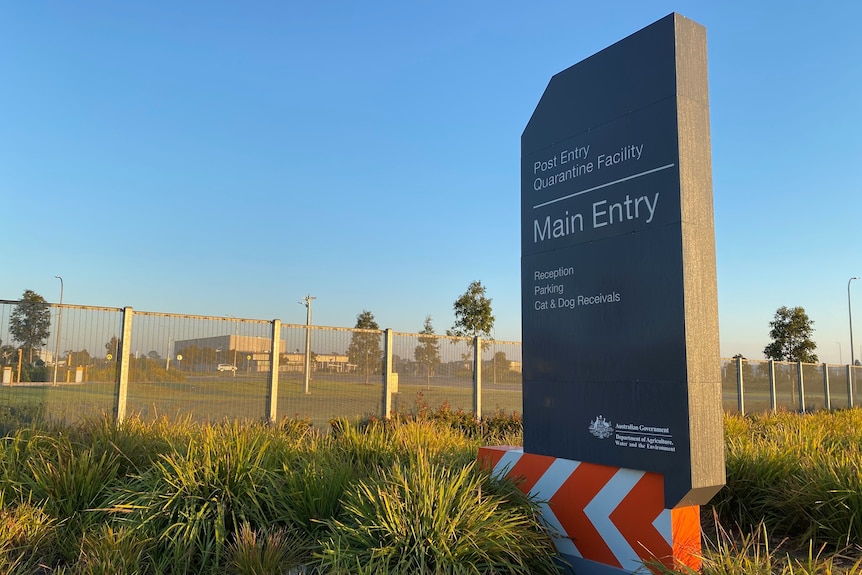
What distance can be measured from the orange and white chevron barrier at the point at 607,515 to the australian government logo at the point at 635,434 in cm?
19

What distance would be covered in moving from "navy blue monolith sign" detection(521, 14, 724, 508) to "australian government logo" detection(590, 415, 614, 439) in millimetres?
11

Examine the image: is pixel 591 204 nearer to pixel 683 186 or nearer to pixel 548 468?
pixel 683 186

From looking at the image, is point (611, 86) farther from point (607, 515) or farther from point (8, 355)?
point (8, 355)

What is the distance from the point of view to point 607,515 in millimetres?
4578

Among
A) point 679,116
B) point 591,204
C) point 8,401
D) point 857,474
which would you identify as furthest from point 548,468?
point 8,401

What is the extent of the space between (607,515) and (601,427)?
607mm

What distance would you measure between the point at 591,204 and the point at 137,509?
4.21 meters

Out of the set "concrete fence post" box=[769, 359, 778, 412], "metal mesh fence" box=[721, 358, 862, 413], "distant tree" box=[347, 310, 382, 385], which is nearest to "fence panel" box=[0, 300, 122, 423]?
"distant tree" box=[347, 310, 382, 385]

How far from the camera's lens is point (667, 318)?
423 centimetres

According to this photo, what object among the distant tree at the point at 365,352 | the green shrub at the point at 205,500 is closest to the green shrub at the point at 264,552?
the green shrub at the point at 205,500

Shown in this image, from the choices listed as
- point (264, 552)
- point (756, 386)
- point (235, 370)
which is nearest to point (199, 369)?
point (235, 370)

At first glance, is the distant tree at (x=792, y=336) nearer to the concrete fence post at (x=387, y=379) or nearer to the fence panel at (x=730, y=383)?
the fence panel at (x=730, y=383)

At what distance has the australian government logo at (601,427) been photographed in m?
4.61

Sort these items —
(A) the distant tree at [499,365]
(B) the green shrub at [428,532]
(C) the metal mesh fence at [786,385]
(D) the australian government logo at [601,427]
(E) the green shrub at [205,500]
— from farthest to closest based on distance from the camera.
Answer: (C) the metal mesh fence at [786,385], (A) the distant tree at [499,365], (E) the green shrub at [205,500], (D) the australian government logo at [601,427], (B) the green shrub at [428,532]
